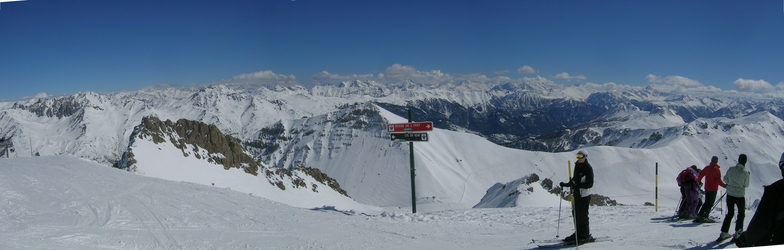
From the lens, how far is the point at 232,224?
38.9ft

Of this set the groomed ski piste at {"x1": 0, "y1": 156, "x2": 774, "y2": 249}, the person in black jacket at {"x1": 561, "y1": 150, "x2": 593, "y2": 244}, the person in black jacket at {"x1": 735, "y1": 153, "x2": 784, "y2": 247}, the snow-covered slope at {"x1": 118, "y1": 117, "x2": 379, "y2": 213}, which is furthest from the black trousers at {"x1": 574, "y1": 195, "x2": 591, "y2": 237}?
the snow-covered slope at {"x1": 118, "y1": 117, "x2": 379, "y2": 213}

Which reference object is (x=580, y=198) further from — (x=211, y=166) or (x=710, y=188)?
(x=211, y=166)

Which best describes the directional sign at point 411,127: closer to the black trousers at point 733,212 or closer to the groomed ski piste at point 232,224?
the groomed ski piste at point 232,224

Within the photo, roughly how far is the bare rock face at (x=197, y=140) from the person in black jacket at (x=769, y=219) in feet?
192

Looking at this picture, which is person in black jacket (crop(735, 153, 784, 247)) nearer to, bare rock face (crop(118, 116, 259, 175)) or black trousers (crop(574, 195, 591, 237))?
black trousers (crop(574, 195, 591, 237))

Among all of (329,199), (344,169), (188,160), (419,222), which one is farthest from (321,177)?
(419,222)

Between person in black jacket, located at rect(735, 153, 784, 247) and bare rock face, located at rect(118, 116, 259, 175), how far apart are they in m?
58.5

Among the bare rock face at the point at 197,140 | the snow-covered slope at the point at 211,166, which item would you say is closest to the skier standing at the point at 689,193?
the snow-covered slope at the point at 211,166

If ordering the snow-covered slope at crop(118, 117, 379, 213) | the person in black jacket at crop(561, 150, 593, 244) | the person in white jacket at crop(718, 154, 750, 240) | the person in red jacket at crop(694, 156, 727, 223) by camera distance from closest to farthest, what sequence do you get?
the person in white jacket at crop(718, 154, 750, 240) < the person in black jacket at crop(561, 150, 593, 244) < the person in red jacket at crop(694, 156, 727, 223) < the snow-covered slope at crop(118, 117, 379, 213)

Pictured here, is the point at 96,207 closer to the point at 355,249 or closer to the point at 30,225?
the point at 30,225

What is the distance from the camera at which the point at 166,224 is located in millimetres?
11172

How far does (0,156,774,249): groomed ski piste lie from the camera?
9.52 m

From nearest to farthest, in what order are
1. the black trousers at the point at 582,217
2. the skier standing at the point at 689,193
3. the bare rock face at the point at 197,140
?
the black trousers at the point at 582,217 < the skier standing at the point at 689,193 < the bare rock face at the point at 197,140

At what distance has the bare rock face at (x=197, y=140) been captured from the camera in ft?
188
